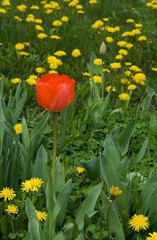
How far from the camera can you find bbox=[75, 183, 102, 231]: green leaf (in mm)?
1408

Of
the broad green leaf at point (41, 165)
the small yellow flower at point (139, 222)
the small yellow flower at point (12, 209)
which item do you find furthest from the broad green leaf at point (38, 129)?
the small yellow flower at point (139, 222)

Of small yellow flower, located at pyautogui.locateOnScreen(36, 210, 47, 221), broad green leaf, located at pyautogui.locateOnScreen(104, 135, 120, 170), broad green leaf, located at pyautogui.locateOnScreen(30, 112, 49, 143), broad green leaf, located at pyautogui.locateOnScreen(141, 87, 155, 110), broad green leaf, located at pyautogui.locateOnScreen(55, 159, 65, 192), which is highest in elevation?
broad green leaf, located at pyautogui.locateOnScreen(141, 87, 155, 110)

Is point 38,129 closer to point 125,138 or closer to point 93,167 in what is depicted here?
point 93,167

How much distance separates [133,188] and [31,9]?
3160mm

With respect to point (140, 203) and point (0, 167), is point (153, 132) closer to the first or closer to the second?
point (140, 203)

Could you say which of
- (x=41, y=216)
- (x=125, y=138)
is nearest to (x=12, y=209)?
(x=41, y=216)

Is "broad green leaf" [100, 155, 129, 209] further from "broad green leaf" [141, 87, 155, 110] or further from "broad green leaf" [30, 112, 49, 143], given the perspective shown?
"broad green leaf" [141, 87, 155, 110]

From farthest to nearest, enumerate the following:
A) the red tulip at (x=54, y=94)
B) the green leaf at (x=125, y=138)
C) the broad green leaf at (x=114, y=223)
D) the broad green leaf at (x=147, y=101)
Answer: the broad green leaf at (x=147, y=101), the green leaf at (x=125, y=138), the broad green leaf at (x=114, y=223), the red tulip at (x=54, y=94)

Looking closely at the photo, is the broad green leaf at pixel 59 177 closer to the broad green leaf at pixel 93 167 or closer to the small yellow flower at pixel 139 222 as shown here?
the broad green leaf at pixel 93 167

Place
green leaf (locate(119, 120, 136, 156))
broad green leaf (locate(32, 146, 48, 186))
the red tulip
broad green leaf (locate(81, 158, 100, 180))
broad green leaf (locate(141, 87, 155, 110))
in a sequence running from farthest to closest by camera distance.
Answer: broad green leaf (locate(141, 87, 155, 110)) < green leaf (locate(119, 120, 136, 156)) < broad green leaf (locate(81, 158, 100, 180)) < broad green leaf (locate(32, 146, 48, 186)) < the red tulip

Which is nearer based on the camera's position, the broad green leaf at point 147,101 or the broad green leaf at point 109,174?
the broad green leaf at point 109,174

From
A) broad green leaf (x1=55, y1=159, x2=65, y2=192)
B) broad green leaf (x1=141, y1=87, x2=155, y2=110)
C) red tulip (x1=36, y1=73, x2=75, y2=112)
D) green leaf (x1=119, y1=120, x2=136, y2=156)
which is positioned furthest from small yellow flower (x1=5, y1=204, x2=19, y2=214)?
broad green leaf (x1=141, y1=87, x2=155, y2=110)

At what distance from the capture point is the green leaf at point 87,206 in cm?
141

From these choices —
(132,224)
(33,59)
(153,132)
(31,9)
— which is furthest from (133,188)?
(31,9)
